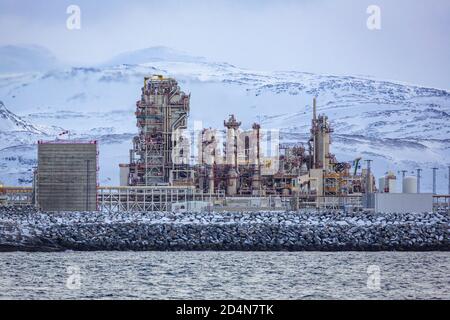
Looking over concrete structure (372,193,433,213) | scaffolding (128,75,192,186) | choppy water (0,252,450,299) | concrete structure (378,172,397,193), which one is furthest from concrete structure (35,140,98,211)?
choppy water (0,252,450,299)

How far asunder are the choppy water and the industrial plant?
65.7ft

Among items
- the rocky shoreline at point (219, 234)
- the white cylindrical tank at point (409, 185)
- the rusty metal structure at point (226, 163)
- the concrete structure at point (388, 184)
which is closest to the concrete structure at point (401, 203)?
the white cylindrical tank at point (409, 185)

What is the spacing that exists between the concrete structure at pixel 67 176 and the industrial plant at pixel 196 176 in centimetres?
5

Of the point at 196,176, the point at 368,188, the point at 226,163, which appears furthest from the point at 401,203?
the point at 196,176

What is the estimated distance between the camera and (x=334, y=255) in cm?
4997

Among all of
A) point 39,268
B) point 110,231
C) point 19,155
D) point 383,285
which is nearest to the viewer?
point 383,285

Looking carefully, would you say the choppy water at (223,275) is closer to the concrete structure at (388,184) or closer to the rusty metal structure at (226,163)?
the rusty metal structure at (226,163)

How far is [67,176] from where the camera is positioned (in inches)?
2756

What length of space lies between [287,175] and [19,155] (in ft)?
172
